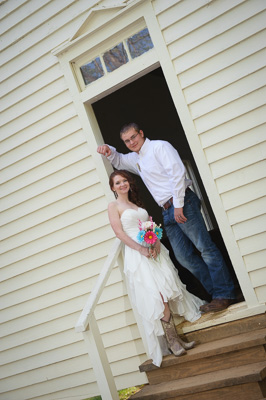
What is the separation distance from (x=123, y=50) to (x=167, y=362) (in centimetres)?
278

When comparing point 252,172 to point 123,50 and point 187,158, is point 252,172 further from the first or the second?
point 187,158

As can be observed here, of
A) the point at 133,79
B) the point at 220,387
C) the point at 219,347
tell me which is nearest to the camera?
the point at 220,387

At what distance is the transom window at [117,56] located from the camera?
4304mm

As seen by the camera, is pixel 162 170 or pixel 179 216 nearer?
pixel 179 216

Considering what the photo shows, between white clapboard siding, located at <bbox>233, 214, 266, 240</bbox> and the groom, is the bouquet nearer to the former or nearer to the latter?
the groom

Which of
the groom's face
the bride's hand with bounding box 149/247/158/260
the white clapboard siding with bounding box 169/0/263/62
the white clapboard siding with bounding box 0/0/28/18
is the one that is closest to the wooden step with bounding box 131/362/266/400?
the bride's hand with bounding box 149/247/158/260

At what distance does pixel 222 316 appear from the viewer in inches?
155

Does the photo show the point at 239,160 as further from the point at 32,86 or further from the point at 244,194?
the point at 32,86

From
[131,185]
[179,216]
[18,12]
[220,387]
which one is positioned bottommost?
[220,387]

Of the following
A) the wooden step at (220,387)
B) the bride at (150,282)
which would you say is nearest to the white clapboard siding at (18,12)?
the bride at (150,282)

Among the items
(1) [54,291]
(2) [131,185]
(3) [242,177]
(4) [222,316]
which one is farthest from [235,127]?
(1) [54,291]

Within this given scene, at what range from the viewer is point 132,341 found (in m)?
4.56

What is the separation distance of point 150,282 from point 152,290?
0.24ft

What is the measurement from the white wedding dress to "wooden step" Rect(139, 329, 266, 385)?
120 mm
